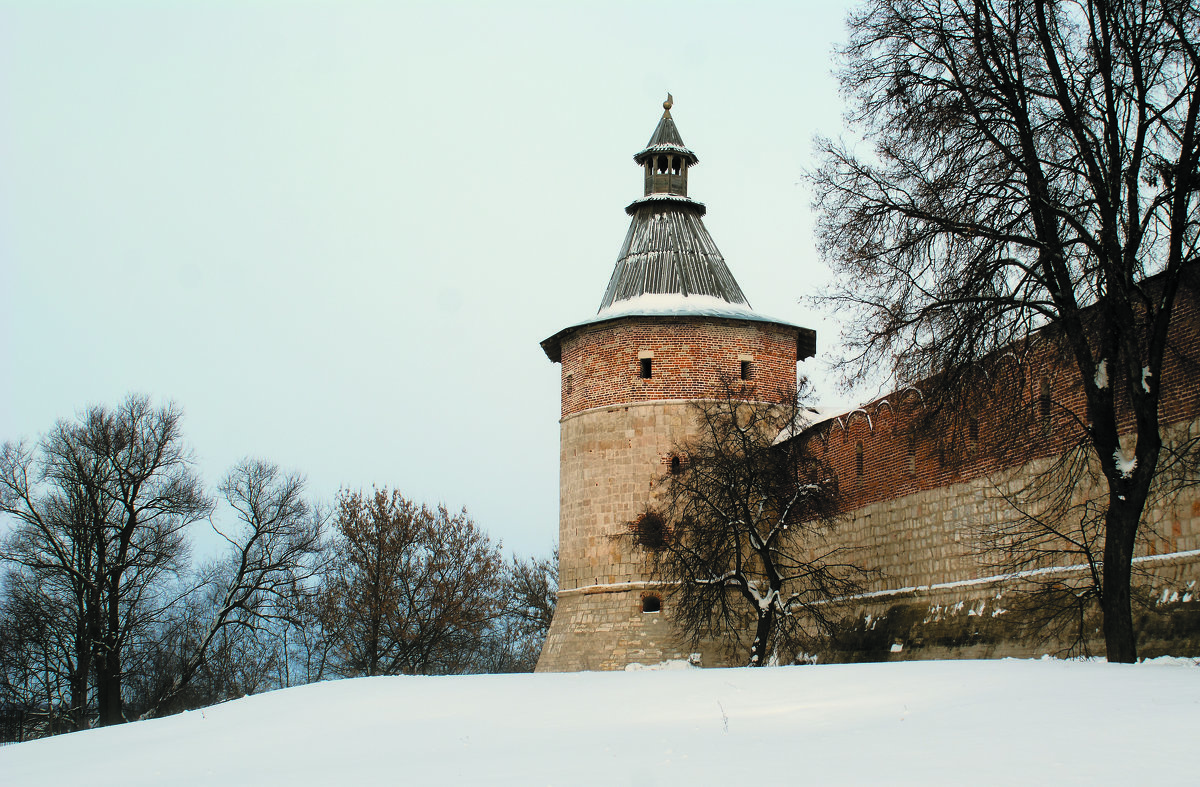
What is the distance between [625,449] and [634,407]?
0.99 meters

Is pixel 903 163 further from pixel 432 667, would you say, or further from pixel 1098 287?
pixel 432 667

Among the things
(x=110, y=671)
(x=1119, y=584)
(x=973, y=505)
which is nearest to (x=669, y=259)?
(x=973, y=505)

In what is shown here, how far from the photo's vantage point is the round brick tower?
2506 centimetres

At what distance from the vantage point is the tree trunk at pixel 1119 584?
12.0 meters

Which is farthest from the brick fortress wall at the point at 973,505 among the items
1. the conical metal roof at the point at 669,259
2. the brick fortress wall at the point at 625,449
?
the conical metal roof at the point at 669,259

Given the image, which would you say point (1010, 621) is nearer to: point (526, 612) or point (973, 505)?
point (973, 505)

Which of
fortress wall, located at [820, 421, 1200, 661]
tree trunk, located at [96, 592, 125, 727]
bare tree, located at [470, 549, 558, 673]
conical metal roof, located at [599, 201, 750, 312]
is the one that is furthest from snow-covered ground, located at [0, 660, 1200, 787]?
bare tree, located at [470, 549, 558, 673]

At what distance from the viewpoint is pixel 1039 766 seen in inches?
270

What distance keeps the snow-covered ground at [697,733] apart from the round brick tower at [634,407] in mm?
10440

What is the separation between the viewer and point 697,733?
930 cm

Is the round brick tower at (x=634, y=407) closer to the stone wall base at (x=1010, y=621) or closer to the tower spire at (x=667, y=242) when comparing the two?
the tower spire at (x=667, y=242)

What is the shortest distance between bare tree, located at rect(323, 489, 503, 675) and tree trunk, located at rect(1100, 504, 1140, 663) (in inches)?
902

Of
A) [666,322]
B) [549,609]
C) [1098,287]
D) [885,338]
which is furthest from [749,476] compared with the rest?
[549,609]

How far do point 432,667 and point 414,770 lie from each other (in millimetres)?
29347
